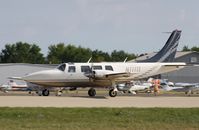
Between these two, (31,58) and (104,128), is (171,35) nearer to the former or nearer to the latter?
(104,128)

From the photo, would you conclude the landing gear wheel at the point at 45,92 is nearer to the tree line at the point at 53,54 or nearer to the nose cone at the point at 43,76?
the nose cone at the point at 43,76

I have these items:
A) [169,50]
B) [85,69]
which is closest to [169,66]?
[169,50]

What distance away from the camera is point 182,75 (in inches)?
3716

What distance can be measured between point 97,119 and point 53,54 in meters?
144

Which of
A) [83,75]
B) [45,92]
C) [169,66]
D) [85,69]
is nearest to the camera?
[83,75]

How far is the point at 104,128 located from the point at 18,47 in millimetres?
140882

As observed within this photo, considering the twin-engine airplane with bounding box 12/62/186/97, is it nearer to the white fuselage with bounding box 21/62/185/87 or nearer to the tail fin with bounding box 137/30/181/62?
the white fuselage with bounding box 21/62/185/87

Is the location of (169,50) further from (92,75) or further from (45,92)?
(45,92)

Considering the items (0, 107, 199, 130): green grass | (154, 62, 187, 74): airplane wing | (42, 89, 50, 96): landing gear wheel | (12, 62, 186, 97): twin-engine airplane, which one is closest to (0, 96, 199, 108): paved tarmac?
(0, 107, 199, 130): green grass

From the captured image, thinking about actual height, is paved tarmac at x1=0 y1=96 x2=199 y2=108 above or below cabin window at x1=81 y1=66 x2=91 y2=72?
below

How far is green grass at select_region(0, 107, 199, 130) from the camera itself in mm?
17062

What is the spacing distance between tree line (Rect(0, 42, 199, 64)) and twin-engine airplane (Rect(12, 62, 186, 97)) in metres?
107

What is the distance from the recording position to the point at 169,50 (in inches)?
1725

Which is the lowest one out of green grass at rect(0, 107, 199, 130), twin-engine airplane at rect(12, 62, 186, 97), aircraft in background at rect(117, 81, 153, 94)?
green grass at rect(0, 107, 199, 130)
